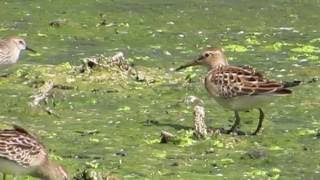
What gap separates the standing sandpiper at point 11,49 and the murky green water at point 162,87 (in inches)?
7.5

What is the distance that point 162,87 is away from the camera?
16.2 meters

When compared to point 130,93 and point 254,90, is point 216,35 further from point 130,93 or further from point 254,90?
point 254,90

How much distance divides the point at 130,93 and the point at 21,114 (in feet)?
6.11

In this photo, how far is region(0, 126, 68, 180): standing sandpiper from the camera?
10930 mm

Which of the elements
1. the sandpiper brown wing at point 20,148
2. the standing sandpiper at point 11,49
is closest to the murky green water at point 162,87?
the standing sandpiper at point 11,49

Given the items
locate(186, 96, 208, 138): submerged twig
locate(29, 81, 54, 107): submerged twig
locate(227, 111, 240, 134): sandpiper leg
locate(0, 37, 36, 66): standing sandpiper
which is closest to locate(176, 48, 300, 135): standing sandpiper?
locate(227, 111, 240, 134): sandpiper leg

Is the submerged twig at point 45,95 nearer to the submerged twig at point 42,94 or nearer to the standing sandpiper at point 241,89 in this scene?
the submerged twig at point 42,94

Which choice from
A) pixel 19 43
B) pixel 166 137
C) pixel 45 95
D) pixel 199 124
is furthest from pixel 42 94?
pixel 199 124

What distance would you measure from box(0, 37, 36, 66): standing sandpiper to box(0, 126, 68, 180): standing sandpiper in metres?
5.72

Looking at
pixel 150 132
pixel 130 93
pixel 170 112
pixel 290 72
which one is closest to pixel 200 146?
pixel 150 132

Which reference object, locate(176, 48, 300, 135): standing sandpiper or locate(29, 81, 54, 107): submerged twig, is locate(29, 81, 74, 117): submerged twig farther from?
locate(176, 48, 300, 135): standing sandpiper

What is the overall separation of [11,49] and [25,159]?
609cm

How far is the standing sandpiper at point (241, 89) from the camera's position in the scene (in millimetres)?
13484

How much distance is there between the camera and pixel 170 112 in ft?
48.6
